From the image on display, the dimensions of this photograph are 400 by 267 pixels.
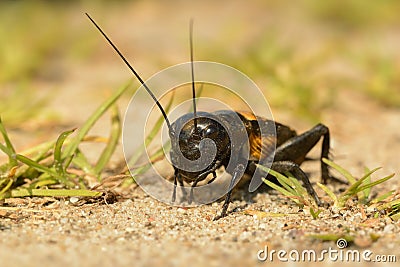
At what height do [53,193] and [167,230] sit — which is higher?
[53,193]

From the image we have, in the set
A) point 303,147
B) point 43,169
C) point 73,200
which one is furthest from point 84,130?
point 303,147

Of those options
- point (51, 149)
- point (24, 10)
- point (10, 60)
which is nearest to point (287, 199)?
point (51, 149)

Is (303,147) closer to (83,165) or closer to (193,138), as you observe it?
(193,138)

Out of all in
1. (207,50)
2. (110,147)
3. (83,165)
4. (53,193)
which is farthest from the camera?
(207,50)

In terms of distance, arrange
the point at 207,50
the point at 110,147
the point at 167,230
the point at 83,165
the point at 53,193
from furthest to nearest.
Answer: the point at 207,50 < the point at 110,147 < the point at 83,165 < the point at 53,193 < the point at 167,230

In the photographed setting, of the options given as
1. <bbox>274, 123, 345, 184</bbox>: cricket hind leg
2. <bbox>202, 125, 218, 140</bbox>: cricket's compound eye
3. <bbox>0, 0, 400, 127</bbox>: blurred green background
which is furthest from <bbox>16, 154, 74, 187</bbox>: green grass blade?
<bbox>0, 0, 400, 127</bbox>: blurred green background

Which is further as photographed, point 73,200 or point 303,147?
point 303,147

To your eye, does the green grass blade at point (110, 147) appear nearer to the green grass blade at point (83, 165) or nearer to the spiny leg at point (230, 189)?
the green grass blade at point (83, 165)

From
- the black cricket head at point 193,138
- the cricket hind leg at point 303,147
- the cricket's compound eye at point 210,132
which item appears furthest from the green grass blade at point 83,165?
the cricket hind leg at point 303,147

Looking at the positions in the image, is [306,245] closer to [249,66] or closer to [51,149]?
[51,149]
